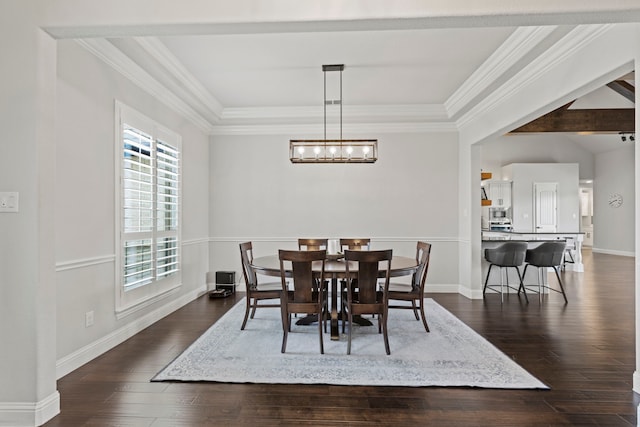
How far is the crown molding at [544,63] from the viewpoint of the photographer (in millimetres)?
2834

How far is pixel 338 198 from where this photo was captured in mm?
6090

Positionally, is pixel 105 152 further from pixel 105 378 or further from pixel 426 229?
pixel 426 229

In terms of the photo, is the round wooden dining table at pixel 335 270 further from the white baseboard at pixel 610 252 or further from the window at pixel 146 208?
the white baseboard at pixel 610 252

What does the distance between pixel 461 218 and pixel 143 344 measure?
4754 mm

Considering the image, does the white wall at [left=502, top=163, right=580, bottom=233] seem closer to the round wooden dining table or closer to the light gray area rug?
the light gray area rug

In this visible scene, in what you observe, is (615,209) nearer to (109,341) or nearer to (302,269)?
(302,269)

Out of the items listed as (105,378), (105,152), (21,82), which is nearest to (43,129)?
(21,82)

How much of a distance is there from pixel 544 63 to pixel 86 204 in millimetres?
4293

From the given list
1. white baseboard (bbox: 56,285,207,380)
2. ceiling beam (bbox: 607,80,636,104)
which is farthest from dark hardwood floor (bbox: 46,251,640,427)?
ceiling beam (bbox: 607,80,636,104)

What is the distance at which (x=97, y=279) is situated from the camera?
322 centimetres

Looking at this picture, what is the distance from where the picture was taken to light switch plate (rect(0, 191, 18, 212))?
215 cm

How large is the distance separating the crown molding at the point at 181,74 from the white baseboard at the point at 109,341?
265 cm

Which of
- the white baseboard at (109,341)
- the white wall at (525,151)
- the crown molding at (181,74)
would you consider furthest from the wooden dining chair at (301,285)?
the white wall at (525,151)

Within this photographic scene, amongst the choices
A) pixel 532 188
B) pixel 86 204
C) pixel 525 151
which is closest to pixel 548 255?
pixel 86 204
